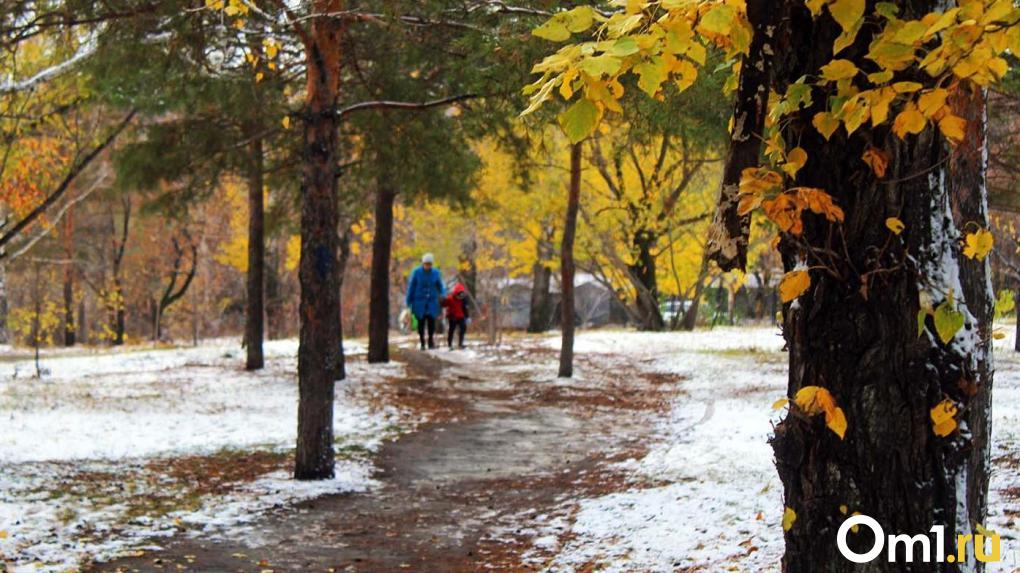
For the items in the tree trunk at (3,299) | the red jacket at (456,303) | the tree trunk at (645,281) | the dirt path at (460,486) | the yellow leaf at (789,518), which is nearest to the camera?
the yellow leaf at (789,518)

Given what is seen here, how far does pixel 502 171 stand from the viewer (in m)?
20.8

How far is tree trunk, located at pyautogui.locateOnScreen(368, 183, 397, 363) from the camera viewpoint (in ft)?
50.5

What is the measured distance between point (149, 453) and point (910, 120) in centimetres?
828

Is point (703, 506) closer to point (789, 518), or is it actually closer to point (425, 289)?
point (789, 518)

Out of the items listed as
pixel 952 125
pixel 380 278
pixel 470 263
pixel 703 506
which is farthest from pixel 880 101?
pixel 470 263

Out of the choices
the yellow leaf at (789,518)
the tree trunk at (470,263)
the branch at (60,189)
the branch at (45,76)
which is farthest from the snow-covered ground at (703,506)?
the tree trunk at (470,263)

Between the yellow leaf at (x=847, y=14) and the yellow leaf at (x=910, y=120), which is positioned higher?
the yellow leaf at (x=847, y=14)

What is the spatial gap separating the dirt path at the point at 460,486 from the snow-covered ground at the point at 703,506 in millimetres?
334

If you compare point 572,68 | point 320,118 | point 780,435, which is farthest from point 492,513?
point 572,68

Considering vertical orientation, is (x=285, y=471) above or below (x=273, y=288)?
below

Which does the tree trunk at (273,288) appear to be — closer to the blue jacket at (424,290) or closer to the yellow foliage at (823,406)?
the blue jacket at (424,290)

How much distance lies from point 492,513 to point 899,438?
4.88 m

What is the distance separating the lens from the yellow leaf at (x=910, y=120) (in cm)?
241

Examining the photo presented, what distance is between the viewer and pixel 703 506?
6.28m
